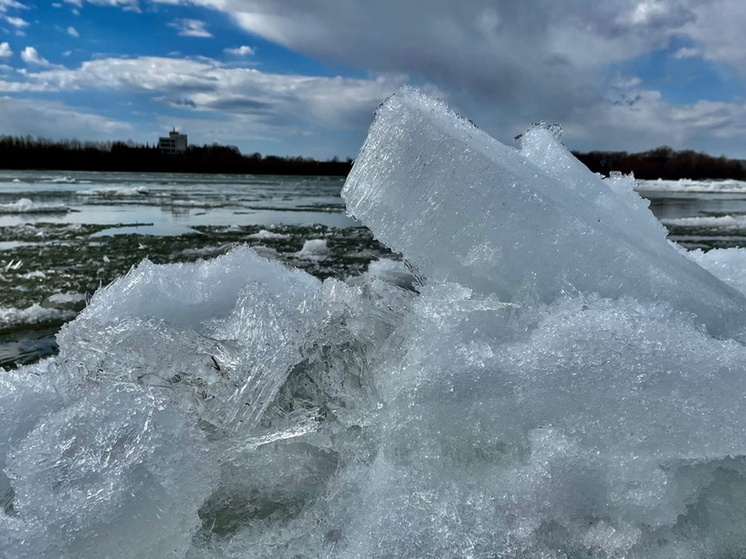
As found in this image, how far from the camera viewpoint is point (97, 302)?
206 centimetres

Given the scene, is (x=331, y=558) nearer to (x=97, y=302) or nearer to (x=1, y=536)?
(x=1, y=536)

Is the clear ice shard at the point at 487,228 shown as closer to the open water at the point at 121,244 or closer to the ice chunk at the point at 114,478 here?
the ice chunk at the point at 114,478

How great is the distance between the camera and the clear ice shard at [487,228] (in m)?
1.80

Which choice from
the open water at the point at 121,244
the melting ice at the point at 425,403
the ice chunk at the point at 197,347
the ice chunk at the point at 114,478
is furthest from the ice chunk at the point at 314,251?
the ice chunk at the point at 114,478

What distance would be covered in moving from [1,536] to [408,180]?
1.38 m

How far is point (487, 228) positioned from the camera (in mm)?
1805

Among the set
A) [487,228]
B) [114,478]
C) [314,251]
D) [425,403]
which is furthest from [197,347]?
[314,251]

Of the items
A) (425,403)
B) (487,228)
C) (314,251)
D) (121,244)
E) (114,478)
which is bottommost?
(121,244)

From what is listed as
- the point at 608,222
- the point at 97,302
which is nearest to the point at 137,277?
the point at 97,302

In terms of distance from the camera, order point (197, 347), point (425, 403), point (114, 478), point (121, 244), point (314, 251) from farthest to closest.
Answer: point (121, 244) → point (314, 251) → point (197, 347) → point (425, 403) → point (114, 478)

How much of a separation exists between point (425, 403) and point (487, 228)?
1.93 feet

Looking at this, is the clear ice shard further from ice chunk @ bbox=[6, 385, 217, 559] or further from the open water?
the open water

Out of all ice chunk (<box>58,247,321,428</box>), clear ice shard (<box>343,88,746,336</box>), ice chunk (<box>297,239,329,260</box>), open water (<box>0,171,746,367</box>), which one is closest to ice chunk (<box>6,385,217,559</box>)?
ice chunk (<box>58,247,321,428</box>)

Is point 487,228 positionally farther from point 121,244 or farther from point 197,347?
point 121,244
